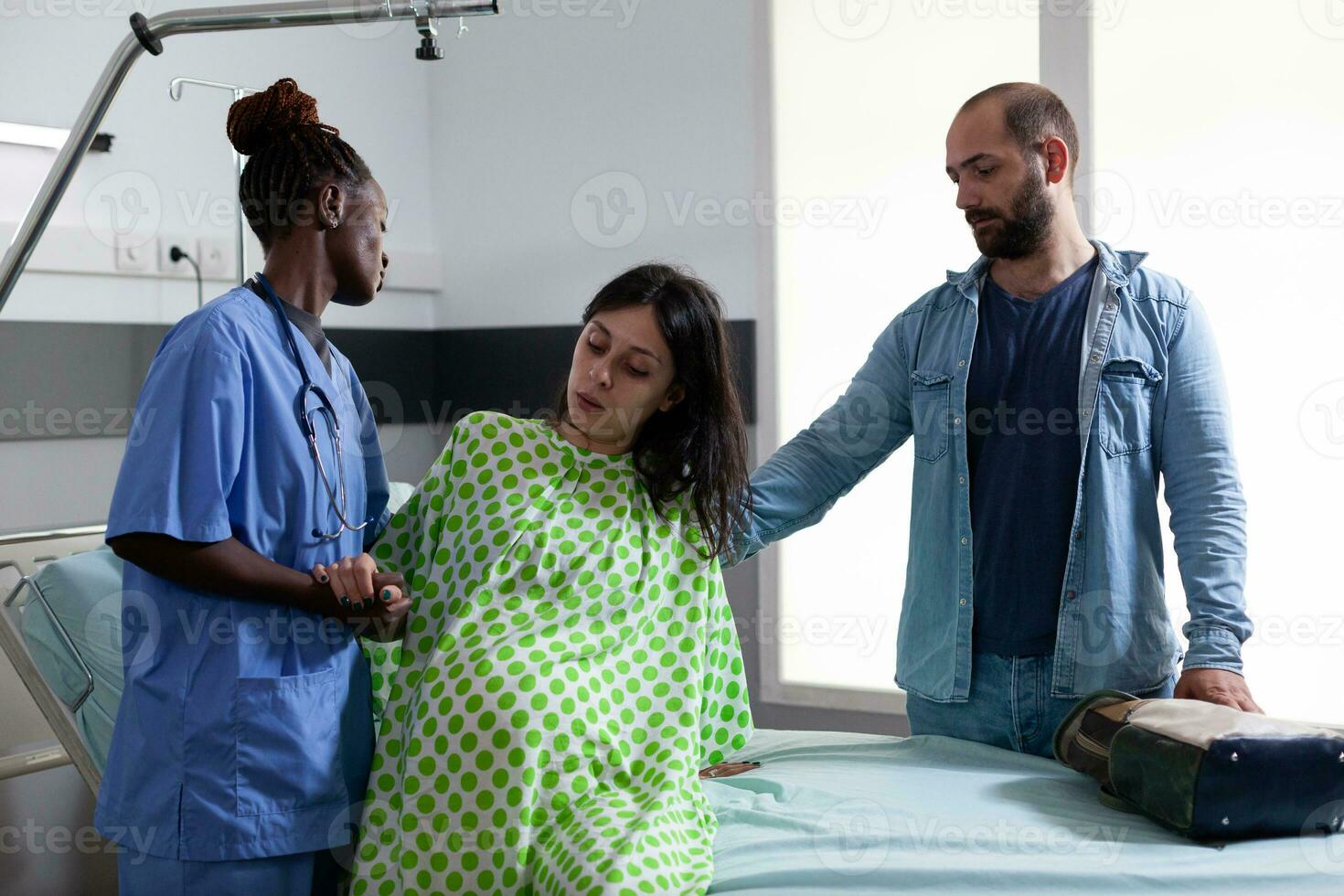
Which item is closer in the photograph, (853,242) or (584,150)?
(853,242)

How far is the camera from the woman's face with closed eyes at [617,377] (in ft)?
5.41

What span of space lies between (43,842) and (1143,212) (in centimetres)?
278

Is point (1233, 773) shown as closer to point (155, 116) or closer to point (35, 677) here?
point (35, 677)

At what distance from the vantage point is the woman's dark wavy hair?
1.69 meters

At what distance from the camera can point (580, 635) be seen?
1.53 m

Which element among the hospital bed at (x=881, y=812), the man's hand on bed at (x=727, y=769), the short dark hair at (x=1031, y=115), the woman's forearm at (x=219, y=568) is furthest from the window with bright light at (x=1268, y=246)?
the woman's forearm at (x=219, y=568)

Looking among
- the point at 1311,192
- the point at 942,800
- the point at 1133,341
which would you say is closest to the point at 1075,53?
the point at 1311,192

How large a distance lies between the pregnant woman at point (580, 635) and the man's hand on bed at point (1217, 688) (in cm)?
62

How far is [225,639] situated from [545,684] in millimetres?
364

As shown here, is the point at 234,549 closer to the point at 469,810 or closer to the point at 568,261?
the point at 469,810

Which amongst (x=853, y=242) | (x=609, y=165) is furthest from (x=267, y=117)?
(x=609, y=165)

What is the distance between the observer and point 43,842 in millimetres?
2279

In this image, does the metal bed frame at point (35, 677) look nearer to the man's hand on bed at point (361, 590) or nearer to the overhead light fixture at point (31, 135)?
the man's hand on bed at point (361, 590)

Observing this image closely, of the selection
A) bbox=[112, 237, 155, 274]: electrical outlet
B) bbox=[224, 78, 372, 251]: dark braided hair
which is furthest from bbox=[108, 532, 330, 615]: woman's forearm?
bbox=[112, 237, 155, 274]: electrical outlet
